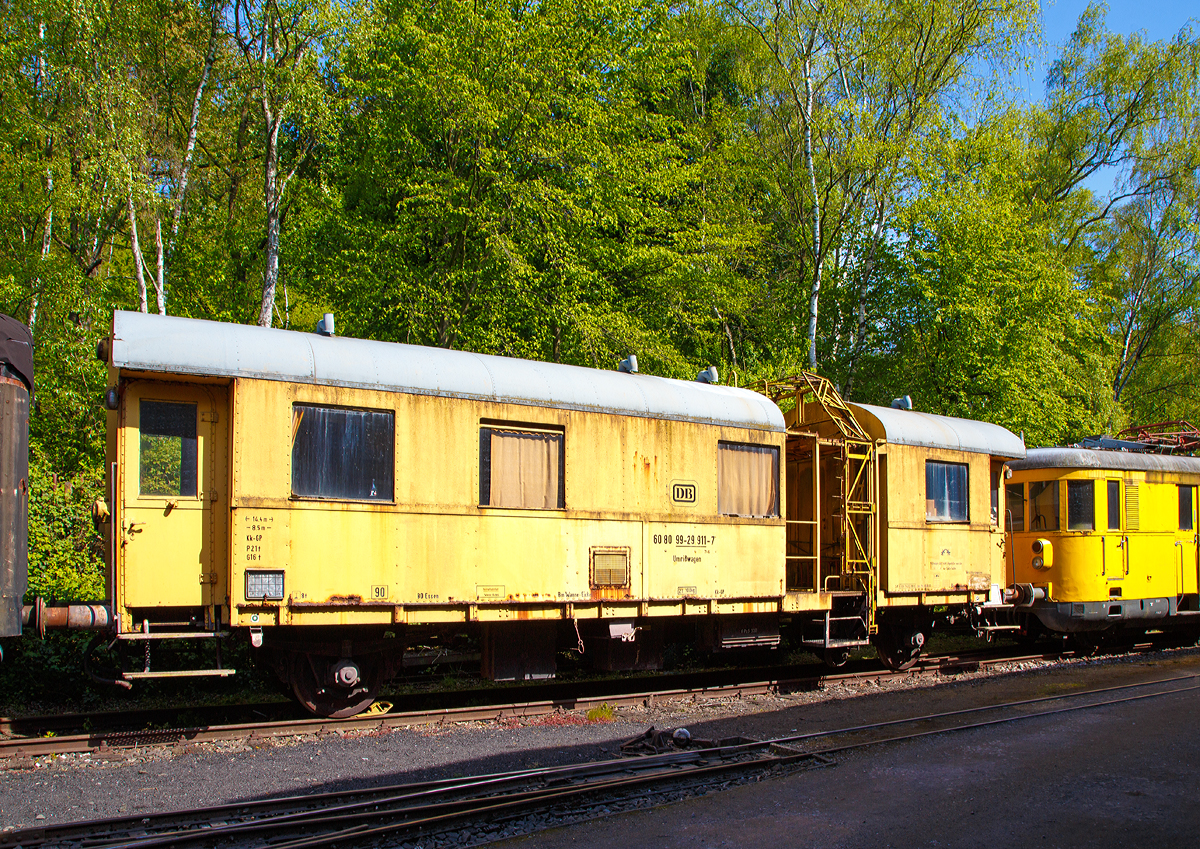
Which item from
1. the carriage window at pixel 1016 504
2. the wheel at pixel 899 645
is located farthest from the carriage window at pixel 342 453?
the carriage window at pixel 1016 504

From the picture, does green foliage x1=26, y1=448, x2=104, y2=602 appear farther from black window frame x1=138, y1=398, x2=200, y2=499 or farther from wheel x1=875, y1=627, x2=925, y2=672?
wheel x1=875, y1=627, x2=925, y2=672

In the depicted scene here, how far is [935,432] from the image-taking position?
1297 centimetres

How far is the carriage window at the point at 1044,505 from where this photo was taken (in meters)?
14.8

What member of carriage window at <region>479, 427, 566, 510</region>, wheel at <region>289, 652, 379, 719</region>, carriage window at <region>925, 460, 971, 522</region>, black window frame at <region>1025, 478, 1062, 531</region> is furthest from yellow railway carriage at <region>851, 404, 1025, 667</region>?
wheel at <region>289, 652, 379, 719</region>

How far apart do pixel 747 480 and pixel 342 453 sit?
5070 mm

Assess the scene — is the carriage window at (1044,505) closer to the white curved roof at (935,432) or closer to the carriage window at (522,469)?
the white curved roof at (935,432)

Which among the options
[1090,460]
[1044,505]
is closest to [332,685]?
[1044,505]

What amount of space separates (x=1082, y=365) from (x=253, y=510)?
23.9m

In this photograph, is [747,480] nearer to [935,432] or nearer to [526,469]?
[526,469]

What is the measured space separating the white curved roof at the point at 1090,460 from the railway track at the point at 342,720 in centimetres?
503

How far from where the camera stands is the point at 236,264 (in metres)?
21.9

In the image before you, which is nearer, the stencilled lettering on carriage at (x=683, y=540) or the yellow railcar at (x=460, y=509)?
the yellow railcar at (x=460, y=509)

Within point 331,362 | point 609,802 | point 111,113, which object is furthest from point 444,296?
point 609,802

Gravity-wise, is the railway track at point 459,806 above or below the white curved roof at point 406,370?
below
